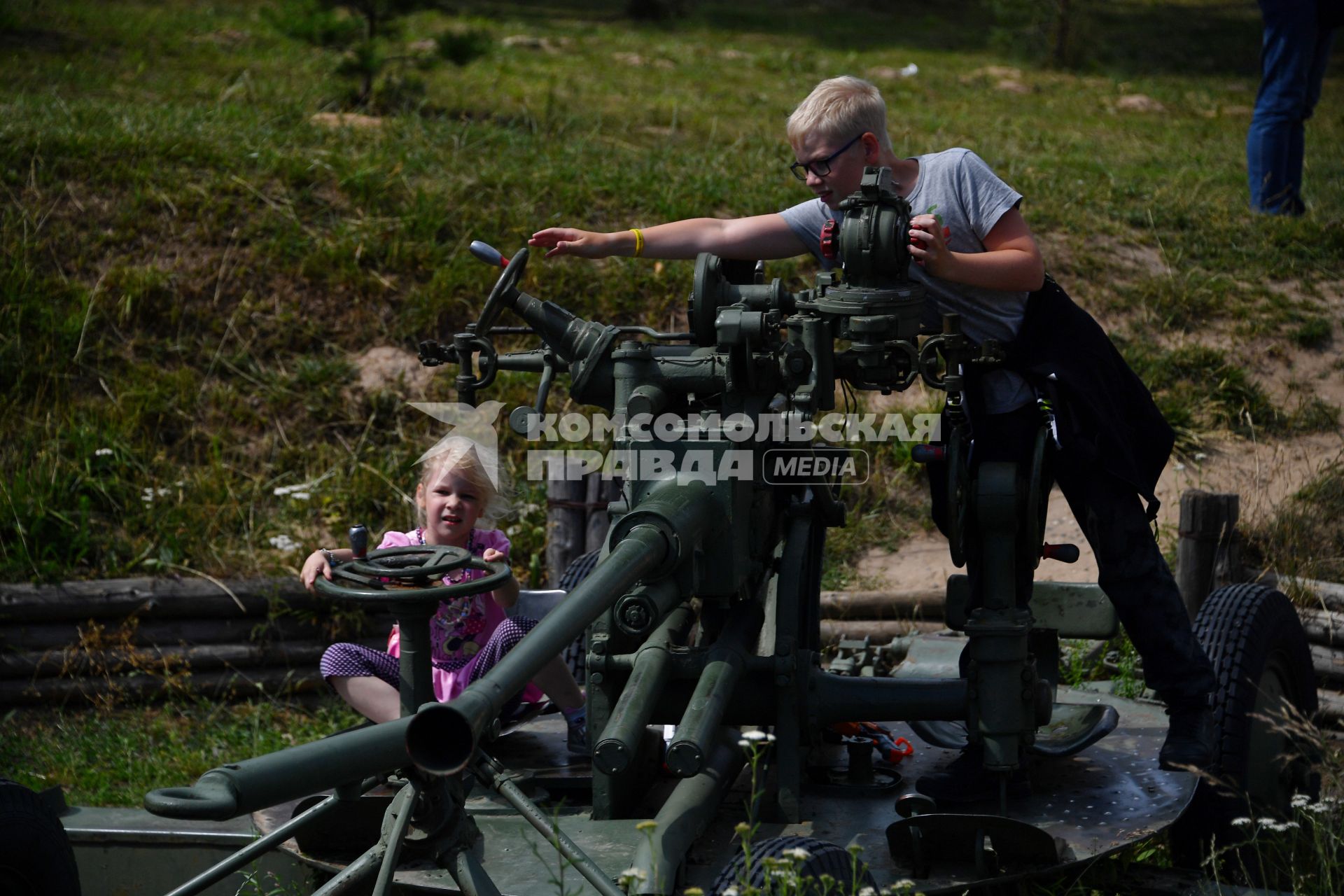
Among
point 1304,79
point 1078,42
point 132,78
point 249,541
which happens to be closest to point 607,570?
point 249,541

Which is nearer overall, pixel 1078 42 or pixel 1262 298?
pixel 1262 298

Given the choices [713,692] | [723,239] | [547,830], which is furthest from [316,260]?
[547,830]

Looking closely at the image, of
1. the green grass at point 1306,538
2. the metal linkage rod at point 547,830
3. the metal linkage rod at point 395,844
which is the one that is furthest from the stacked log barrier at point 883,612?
the metal linkage rod at point 395,844

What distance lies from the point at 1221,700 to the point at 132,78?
8.68 meters

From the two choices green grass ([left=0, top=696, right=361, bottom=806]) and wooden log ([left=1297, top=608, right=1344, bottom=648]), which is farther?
wooden log ([left=1297, top=608, right=1344, bottom=648])

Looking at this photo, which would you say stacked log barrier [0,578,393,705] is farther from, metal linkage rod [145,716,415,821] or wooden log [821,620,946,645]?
metal linkage rod [145,716,415,821]

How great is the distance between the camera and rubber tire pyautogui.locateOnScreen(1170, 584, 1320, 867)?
4.04 meters

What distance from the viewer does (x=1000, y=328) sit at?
151 inches

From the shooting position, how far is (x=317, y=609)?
232 inches

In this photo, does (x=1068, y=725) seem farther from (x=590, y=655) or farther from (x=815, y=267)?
(x=815, y=267)

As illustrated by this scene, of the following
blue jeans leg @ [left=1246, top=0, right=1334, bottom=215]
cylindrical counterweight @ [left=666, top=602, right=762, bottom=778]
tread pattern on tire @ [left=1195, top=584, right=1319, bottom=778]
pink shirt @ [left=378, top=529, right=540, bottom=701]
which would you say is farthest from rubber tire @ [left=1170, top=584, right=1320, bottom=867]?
blue jeans leg @ [left=1246, top=0, right=1334, bottom=215]

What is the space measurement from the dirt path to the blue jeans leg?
219 cm

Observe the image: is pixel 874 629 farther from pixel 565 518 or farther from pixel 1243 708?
pixel 1243 708

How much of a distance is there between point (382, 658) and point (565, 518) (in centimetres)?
184
